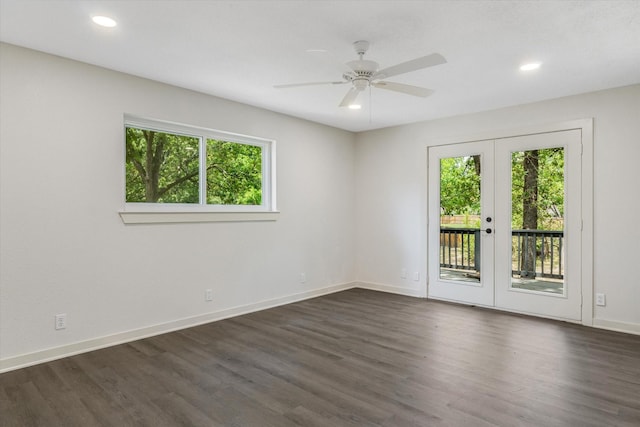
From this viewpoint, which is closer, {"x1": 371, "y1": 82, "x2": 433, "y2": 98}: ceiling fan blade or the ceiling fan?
the ceiling fan

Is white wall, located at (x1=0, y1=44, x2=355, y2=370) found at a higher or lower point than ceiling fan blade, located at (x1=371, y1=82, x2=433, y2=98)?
lower

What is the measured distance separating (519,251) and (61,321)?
4.69 meters

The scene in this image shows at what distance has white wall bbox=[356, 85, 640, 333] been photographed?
3.78 metres

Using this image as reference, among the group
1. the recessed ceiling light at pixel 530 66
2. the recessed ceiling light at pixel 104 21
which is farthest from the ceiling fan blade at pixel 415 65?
the recessed ceiling light at pixel 104 21

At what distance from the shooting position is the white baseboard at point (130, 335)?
2.89 metres

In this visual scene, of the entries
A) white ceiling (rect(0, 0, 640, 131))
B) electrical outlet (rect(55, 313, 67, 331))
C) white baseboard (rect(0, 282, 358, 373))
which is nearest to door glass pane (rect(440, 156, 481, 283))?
white ceiling (rect(0, 0, 640, 131))

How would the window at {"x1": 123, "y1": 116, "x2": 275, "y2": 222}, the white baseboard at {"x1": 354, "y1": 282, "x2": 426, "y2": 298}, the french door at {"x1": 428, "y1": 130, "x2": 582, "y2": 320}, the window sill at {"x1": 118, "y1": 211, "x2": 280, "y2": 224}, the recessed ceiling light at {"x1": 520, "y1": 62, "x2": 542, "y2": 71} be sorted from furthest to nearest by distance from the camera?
the white baseboard at {"x1": 354, "y1": 282, "x2": 426, "y2": 298} → the french door at {"x1": 428, "y1": 130, "x2": 582, "y2": 320} → the window at {"x1": 123, "y1": 116, "x2": 275, "y2": 222} → the window sill at {"x1": 118, "y1": 211, "x2": 280, "y2": 224} → the recessed ceiling light at {"x1": 520, "y1": 62, "x2": 542, "y2": 71}

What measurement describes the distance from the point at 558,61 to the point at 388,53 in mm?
1454

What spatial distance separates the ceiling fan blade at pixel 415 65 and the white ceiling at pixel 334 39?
0.28 metres

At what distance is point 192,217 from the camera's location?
3947 millimetres

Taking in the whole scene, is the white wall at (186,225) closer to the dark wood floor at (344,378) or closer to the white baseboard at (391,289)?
the white baseboard at (391,289)

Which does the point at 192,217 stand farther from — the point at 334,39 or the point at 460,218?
the point at 460,218

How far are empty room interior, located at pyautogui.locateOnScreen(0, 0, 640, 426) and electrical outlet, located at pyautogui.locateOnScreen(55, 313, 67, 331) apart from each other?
2 centimetres

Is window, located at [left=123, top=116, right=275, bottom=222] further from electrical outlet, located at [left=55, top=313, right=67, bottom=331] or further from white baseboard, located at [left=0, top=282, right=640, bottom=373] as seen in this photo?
white baseboard, located at [left=0, top=282, right=640, bottom=373]
